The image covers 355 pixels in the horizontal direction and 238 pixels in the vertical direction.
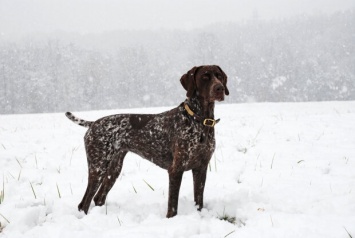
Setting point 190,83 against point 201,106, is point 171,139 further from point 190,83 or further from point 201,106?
point 190,83

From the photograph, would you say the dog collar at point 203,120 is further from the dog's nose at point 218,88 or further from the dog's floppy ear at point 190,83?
the dog's nose at point 218,88

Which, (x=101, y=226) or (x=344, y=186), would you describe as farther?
(x=344, y=186)

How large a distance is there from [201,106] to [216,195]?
1.42 m

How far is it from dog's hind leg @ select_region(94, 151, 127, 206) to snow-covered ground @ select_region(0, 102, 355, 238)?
164 millimetres

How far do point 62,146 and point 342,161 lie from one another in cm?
662

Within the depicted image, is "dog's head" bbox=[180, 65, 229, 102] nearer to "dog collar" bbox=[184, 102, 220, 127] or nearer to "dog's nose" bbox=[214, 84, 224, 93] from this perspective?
"dog's nose" bbox=[214, 84, 224, 93]

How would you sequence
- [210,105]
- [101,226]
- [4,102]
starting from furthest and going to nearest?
[4,102] < [210,105] < [101,226]

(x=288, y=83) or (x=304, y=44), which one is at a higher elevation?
(x=304, y=44)

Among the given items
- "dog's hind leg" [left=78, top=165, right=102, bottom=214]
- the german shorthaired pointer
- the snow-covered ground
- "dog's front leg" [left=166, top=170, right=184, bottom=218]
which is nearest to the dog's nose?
the german shorthaired pointer

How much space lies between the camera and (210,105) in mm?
3791

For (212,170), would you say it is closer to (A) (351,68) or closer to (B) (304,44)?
(A) (351,68)

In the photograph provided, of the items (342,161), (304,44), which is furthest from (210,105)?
(304,44)

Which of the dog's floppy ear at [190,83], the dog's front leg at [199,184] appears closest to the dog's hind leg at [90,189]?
the dog's front leg at [199,184]

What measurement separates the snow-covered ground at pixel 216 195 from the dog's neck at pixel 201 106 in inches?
49.2
